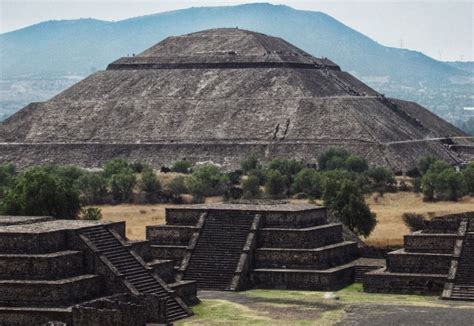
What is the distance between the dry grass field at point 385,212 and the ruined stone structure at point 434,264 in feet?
41.3

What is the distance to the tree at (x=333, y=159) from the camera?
127 m

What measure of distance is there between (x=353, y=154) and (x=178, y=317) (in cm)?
8879

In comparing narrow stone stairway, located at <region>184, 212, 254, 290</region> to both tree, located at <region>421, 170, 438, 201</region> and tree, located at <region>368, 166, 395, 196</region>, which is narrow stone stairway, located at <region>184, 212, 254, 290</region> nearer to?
tree, located at <region>421, 170, 438, 201</region>

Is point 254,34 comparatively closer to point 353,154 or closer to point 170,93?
point 170,93

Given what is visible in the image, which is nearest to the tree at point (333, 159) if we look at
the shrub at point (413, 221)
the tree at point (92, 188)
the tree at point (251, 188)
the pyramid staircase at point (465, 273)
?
the tree at point (251, 188)

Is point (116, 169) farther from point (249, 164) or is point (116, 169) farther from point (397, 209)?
point (397, 209)

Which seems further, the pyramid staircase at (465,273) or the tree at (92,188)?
the tree at (92,188)

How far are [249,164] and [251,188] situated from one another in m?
24.7

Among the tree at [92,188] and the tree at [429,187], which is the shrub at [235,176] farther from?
the tree at [429,187]

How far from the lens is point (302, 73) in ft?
532

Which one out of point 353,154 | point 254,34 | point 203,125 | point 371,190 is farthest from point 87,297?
point 254,34

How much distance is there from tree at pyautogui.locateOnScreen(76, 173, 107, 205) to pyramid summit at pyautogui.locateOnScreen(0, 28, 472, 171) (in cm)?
2927

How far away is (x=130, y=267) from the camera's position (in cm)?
5041

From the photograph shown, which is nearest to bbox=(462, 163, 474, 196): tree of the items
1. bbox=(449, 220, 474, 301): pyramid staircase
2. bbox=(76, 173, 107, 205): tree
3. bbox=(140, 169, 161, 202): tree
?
bbox=(140, 169, 161, 202): tree
